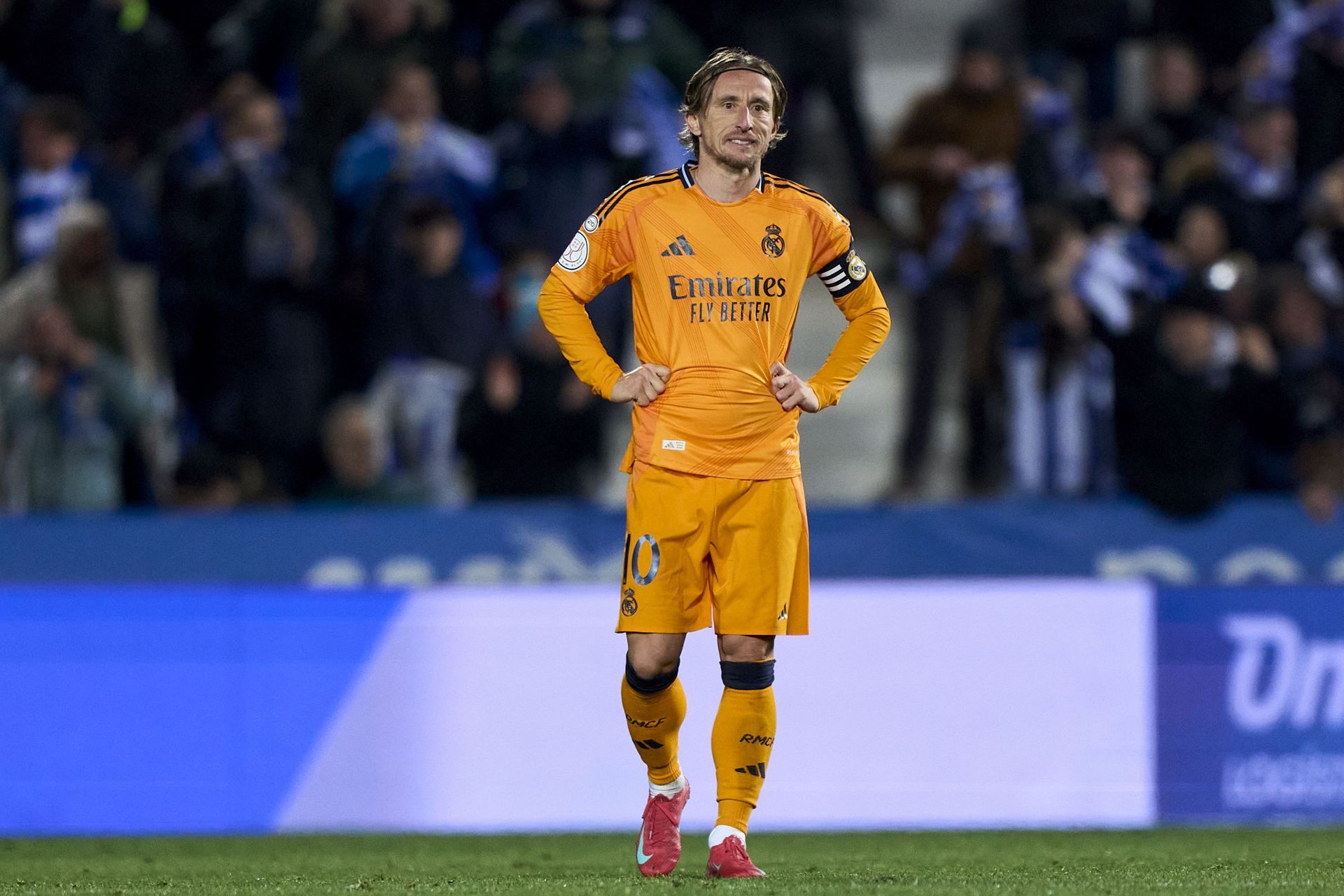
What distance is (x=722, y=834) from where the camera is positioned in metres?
5.10

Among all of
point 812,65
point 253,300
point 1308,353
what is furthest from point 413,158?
point 1308,353

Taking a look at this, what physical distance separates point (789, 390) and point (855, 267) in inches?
18.3

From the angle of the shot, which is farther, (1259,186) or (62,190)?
(1259,186)

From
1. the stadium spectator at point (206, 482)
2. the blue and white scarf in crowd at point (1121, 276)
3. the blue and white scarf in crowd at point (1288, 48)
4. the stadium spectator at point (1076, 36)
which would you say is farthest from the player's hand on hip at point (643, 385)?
the blue and white scarf in crowd at point (1288, 48)

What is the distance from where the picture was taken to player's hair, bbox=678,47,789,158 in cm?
523

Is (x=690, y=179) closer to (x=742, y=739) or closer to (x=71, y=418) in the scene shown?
(x=742, y=739)

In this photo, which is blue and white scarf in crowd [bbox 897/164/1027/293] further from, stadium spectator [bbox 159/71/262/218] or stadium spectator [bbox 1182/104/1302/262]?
stadium spectator [bbox 159/71/262/218]

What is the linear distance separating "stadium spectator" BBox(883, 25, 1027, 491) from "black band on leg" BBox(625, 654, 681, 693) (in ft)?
15.8

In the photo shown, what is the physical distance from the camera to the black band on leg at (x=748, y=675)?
520 centimetres

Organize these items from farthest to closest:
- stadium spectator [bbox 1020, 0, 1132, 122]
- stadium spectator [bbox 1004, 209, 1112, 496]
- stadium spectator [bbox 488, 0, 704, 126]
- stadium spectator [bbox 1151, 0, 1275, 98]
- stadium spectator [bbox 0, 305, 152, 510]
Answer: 1. stadium spectator [bbox 1151, 0, 1275, 98]
2. stadium spectator [bbox 1020, 0, 1132, 122]
3. stadium spectator [bbox 488, 0, 704, 126]
4. stadium spectator [bbox 1004, 209, 1112, 496]
5. stadium spectator [bbox 0, 305, 152, 510]

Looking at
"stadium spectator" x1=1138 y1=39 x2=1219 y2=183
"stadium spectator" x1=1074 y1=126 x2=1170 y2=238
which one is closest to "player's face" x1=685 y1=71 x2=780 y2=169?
"stadium spectator" x1=1074 y1=126 x2=1170 y2=238

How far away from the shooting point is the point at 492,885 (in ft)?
17.0

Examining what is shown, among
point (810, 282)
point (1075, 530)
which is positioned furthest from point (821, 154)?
point (1075, 530)

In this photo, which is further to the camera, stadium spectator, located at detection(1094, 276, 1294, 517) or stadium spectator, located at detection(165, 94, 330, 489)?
stadium spectator, located at detection(165, 94, 330, 489)
